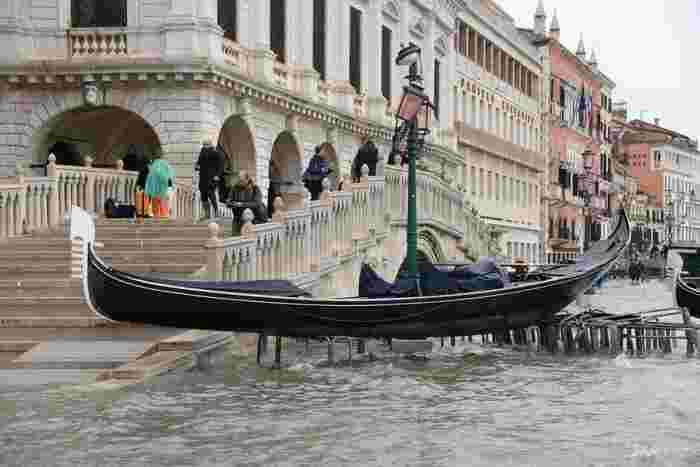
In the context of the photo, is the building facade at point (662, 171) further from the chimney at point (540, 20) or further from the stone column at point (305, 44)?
the stone column at point (305, 44)

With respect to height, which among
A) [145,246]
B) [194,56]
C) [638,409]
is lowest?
[638,409]

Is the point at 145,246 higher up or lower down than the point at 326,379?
higher up

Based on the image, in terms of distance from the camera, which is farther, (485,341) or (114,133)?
(114,133)

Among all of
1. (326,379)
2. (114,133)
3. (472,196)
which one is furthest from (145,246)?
(472,196)

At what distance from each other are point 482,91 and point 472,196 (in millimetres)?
4553

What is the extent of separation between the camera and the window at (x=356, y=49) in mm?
31703

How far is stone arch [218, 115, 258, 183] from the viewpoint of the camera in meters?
25.0

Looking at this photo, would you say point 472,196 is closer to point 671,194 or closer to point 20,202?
point 20,202

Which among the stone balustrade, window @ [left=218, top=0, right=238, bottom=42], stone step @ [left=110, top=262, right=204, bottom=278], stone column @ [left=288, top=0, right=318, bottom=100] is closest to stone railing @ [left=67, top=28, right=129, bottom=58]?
window @ [left=218, top=0, right=238, bottom=42]

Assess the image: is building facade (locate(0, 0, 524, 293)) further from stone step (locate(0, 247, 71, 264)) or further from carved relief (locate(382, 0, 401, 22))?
stone step (locate(0, 247, 71, 264))

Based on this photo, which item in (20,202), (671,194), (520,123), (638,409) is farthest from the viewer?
(671,194)

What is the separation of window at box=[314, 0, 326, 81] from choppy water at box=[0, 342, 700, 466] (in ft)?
53.0

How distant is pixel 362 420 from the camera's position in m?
10.2

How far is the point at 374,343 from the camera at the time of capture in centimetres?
1590
